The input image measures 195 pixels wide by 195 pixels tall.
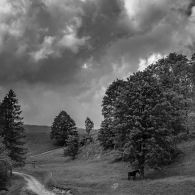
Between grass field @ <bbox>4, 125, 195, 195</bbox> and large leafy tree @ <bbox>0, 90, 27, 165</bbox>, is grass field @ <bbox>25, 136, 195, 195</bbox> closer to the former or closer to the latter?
grass field @ <bbox>4, 125, 195, 195</bbox>

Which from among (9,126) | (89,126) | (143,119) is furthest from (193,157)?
(89,126)

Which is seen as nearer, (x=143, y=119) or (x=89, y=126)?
(x=143, y=119)

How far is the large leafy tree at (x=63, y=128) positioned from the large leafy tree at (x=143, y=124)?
67057 millimetres

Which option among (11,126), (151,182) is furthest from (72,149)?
(151,182)

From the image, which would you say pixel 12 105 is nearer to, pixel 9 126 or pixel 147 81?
pixel 9 126

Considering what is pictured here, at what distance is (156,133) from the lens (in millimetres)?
35156

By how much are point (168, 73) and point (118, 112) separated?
2241cm

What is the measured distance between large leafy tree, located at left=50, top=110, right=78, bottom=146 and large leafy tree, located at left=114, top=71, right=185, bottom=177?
220 ft

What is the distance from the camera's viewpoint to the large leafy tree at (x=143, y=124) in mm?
33688

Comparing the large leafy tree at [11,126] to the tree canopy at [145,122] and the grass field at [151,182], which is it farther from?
the tree canopy at [145,122]

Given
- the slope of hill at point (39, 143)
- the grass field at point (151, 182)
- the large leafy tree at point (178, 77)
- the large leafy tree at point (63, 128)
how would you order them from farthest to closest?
the large leafy tree at point (63, 128) → the slope of hill at point (39, 143) → the large leafy tree at point (178, 77) → the grass field at point (151, 182)

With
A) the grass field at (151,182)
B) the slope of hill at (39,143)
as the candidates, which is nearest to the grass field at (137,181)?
the grass field at (151,182)

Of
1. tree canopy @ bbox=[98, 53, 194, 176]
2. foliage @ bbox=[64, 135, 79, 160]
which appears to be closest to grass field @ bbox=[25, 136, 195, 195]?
tree canopy @ bbox=[98, 53, 194, 176]

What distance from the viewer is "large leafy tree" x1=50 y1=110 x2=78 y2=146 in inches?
4034
